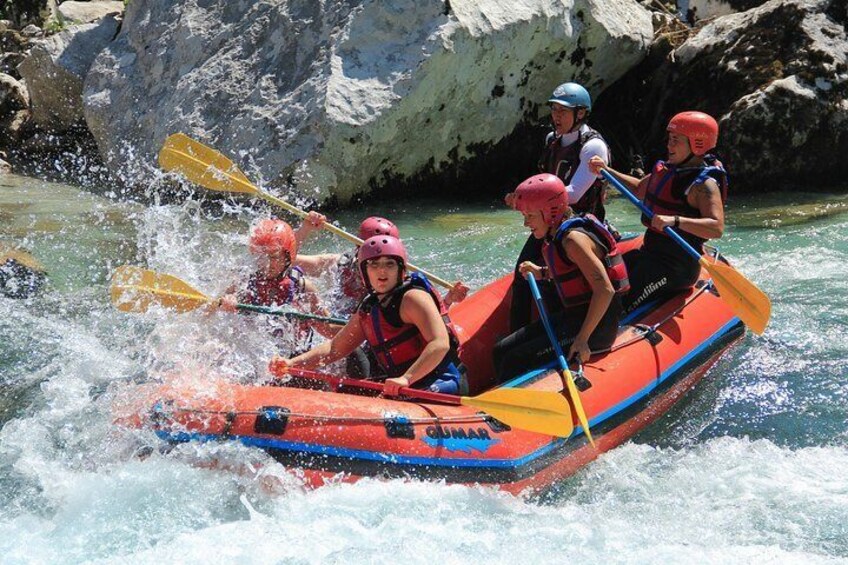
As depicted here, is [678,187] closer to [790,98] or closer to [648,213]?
[648,213]

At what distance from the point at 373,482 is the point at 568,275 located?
1563 millimetres

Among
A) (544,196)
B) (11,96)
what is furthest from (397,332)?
(11,96)

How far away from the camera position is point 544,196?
5.10 metres

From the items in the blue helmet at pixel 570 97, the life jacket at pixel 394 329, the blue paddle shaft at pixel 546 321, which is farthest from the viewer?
the blue helmet at pixel 570 97

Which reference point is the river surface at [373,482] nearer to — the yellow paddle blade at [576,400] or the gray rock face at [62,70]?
the yellow paddle blade at [576,400]

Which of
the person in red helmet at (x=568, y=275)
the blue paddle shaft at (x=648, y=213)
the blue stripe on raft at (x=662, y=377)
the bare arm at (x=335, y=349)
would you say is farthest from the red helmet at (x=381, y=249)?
the blue paddle shaft at (x=648, y=213)

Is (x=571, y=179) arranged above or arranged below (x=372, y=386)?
above

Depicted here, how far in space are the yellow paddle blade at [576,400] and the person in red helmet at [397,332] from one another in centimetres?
53

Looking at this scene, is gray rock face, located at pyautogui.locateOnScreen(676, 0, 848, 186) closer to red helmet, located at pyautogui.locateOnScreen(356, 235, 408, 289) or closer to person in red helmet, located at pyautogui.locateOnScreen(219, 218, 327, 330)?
person in red helmet, located at pyautogui.locateOnScreen(219, 218, 327, 330)

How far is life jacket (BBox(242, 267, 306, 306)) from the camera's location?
5.73 meters

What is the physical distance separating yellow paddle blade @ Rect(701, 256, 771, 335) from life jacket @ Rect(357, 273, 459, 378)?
182 cm

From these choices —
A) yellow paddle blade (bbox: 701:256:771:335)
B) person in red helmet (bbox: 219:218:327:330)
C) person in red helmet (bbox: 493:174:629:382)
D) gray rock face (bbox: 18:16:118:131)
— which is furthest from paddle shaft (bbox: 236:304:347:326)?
gray rock face (bbox: 18:16:118:131)

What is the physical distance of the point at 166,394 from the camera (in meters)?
4.64

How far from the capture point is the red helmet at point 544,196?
5090 millimetres
